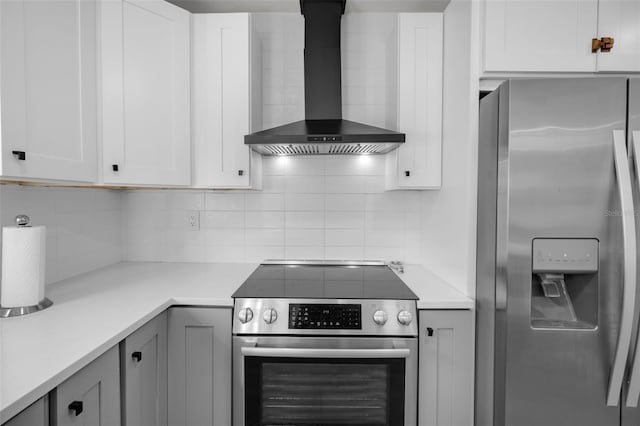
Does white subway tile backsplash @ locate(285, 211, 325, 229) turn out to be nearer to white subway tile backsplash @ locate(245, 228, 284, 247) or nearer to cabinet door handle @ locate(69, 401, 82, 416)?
white subway tile backsplash @ locate(245, 228, 284, 247)

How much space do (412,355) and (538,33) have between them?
1.50 meters

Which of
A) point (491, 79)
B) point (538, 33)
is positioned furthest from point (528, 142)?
point (538, 33)

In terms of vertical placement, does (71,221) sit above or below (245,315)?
above

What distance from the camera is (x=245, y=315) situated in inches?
60.9

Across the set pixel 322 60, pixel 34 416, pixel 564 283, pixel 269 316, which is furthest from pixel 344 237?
pixel 34 416

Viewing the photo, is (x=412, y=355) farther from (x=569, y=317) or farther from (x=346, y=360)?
(x=569, y=317)

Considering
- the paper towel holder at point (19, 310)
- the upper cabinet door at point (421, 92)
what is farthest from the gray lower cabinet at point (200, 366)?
the upper cabinet door at point (421, 92)

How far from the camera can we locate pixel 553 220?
1.32 m

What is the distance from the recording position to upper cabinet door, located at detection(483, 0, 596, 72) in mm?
1546

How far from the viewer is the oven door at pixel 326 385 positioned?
1.51m

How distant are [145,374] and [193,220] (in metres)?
1.08

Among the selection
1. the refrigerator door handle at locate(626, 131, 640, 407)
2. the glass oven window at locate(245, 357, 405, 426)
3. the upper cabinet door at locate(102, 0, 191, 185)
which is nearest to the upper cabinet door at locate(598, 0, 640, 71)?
the refrigerator door handle at locate(626, 131, 640, 407)

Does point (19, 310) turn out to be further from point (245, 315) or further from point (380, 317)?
point (380, 317)

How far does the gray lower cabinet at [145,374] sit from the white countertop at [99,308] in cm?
8
